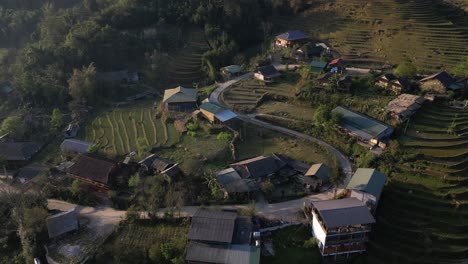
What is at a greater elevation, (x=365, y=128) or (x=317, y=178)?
(x=365, y=128)

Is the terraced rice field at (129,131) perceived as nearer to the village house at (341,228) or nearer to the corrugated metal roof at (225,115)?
the corrugated metal roof at (225,115)

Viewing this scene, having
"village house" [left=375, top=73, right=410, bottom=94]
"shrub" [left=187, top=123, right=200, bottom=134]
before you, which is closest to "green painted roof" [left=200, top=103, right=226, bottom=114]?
"shrub" [left=187, top=123, right=200, bottom=134]

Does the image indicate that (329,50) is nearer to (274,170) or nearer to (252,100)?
(252,100)

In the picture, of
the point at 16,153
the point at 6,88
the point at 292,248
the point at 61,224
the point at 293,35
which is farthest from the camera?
the point at 293,35

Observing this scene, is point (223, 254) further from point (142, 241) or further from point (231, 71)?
point (231, 71)

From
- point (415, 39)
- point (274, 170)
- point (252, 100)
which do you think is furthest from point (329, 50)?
point (274, 170)

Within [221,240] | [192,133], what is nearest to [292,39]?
[192,133]
